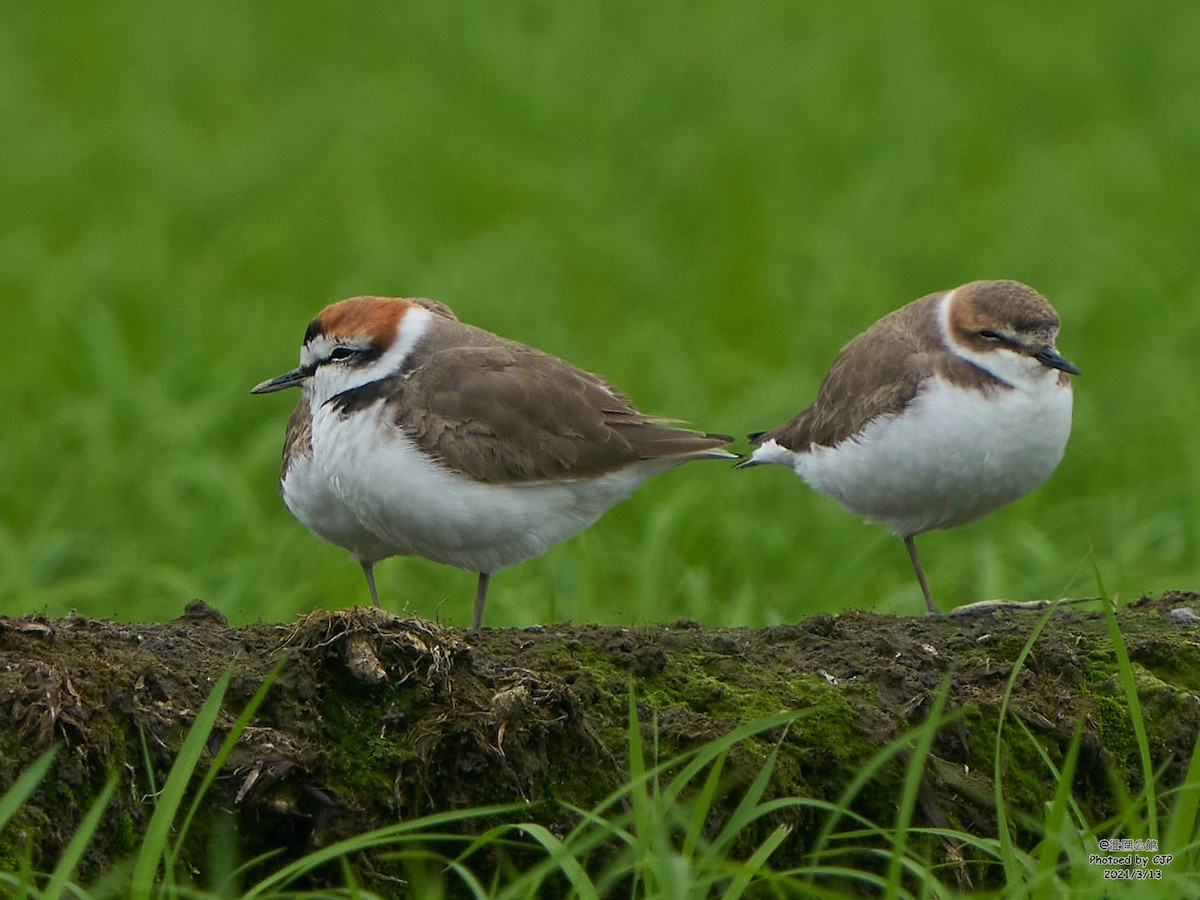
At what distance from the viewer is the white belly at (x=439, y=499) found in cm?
597

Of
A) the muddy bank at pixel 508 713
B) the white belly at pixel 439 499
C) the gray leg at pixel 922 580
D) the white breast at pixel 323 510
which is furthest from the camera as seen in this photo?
the gray leg at pixel 922 580

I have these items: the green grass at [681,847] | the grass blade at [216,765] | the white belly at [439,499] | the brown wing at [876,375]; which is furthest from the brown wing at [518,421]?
the grass blade at [216,765]

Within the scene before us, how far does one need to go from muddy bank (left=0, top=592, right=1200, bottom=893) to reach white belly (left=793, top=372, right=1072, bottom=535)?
1150 millimetres

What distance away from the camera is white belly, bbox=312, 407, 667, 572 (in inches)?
235

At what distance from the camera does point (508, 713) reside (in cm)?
436

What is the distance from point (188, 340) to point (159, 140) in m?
4.72

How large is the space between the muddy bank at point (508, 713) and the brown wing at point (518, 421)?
100 centimetres

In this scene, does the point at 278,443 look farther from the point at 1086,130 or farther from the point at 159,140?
the point at 1086,130

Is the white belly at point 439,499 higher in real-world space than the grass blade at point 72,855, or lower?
higher

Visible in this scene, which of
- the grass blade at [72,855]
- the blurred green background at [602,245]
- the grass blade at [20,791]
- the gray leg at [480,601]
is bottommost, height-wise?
the grass blade at [72,855]

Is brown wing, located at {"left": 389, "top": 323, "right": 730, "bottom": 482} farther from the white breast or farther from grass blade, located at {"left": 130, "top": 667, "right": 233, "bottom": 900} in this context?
grass blade, located at {"left": 130, "top": 667, "right": 233, "bottom": 900}

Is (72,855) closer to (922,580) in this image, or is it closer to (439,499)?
(439,499)

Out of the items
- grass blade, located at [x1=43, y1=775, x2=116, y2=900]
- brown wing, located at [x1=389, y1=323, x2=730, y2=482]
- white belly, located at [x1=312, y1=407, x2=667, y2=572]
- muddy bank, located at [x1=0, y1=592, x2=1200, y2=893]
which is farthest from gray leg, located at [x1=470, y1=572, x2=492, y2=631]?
grass blade, located at [x1=43, y1=775, x2=116, y2=900]

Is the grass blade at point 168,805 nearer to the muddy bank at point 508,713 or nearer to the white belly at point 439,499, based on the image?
the muddy bank at point 508,713
